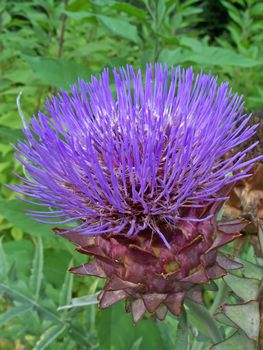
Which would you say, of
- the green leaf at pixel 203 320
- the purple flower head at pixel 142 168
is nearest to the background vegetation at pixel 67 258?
the green leaf at pixel 203 320

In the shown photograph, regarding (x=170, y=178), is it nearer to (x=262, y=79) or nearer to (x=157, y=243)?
(x=157, y=243)

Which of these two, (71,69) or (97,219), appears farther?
(71,69)

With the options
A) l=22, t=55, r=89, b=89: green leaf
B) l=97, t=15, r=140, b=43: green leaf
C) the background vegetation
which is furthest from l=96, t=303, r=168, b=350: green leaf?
l=97, t=15, r=140, b=43: green leaf

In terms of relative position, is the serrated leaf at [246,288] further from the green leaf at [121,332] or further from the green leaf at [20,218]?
the green leaf at [20,218]

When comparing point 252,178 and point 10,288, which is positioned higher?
point 252,178

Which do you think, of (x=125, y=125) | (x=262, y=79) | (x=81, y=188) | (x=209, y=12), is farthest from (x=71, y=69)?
(x=209, y=12)

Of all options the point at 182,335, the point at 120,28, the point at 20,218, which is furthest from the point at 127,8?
the point at 182,335
